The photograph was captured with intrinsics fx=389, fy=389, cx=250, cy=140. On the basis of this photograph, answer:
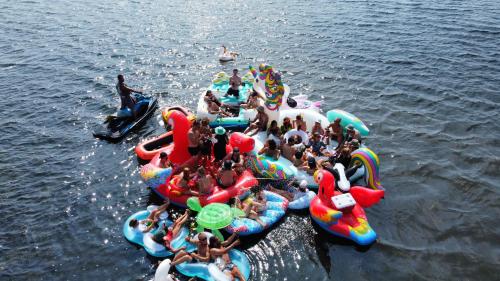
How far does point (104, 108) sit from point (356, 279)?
13.4 metres

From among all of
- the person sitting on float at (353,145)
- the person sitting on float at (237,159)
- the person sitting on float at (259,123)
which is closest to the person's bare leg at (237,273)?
the person sitting on float at (237,159)

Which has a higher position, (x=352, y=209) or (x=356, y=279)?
(x=352, y=209)

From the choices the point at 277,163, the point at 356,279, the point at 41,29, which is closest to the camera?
the point at 356,279

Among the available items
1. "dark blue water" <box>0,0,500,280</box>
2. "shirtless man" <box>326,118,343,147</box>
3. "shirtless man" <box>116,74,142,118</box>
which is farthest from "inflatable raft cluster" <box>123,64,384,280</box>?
"shirtless man" <box>116,74,142,118</box>

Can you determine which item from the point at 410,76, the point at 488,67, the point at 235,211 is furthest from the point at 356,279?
the point at 488,67

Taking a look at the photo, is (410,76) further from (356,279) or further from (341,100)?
(356,279)

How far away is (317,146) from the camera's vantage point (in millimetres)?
12883

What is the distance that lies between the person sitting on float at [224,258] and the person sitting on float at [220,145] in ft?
10.4

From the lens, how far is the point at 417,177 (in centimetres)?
1283

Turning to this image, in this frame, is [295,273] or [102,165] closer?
[295,273]

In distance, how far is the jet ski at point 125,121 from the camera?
15156mm

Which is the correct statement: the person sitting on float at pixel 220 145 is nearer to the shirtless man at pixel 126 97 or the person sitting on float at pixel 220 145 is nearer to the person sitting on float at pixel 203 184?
the person sitting on float at pixel 203 184

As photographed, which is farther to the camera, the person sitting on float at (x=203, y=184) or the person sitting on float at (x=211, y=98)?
the person sitting on float at (x=211, y=98)

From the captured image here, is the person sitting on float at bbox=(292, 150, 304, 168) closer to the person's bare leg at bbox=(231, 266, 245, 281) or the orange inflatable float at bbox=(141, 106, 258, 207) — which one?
the orange inflatable float at bbox=(141, 106, 258, 207)
